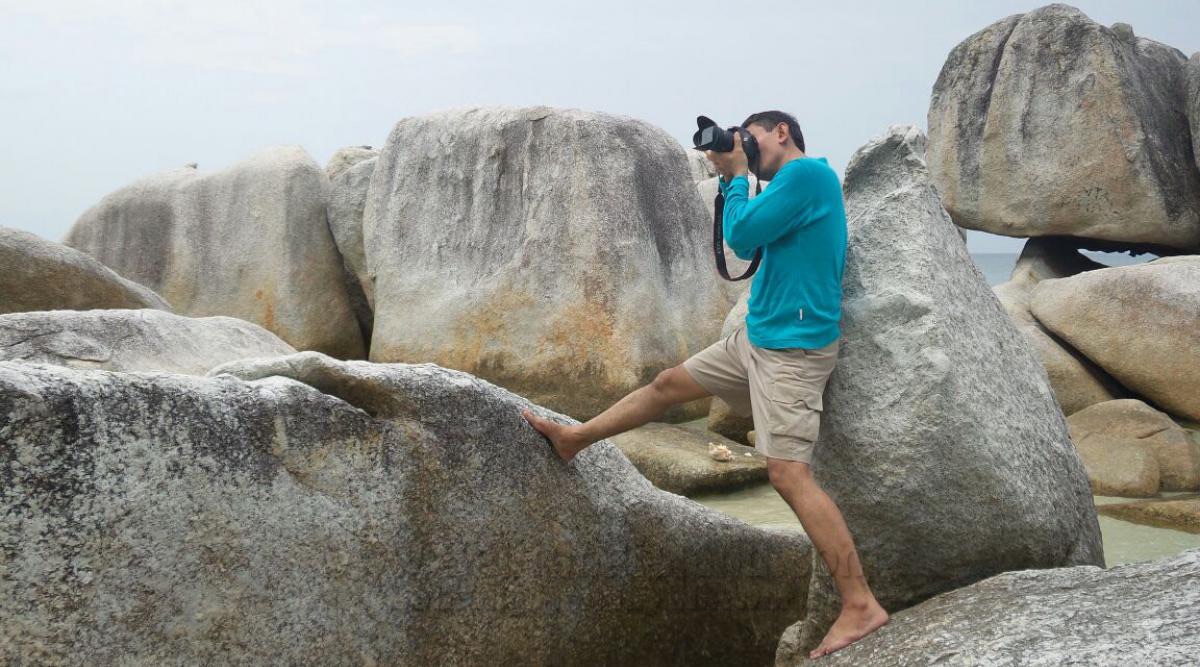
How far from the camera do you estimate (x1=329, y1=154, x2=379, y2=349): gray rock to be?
12.1 meters

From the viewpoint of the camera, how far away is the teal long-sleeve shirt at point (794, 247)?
3.50 metres

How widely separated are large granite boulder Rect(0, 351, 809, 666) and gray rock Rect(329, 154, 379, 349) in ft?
27.5

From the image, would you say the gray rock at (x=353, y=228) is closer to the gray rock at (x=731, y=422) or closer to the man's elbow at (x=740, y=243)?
the gray rock at (x=731, y=422)

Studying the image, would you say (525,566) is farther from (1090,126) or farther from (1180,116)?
(1180,116)

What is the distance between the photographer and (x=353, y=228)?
477 inches

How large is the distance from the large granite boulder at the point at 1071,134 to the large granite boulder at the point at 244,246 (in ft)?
22.0

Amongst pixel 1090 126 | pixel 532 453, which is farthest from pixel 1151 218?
pixel 532 453

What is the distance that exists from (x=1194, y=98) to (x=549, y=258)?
6734mm

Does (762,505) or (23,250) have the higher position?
(23,250)

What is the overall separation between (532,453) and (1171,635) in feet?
6.01

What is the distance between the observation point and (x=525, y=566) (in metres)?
3.56

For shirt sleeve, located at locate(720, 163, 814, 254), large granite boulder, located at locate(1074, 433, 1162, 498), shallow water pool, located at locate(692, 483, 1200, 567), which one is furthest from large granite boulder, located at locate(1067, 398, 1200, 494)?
shirt sleeve, located at locate(720, 163, 814, 254)

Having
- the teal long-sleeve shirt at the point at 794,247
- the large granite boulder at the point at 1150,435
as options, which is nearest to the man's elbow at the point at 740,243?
the teal long-sleeve shirt at the point at 794,247

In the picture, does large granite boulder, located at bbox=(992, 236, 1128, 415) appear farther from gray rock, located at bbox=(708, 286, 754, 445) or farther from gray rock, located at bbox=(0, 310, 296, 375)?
gray rock, located at bbox=(0, 310, 296, 375)
